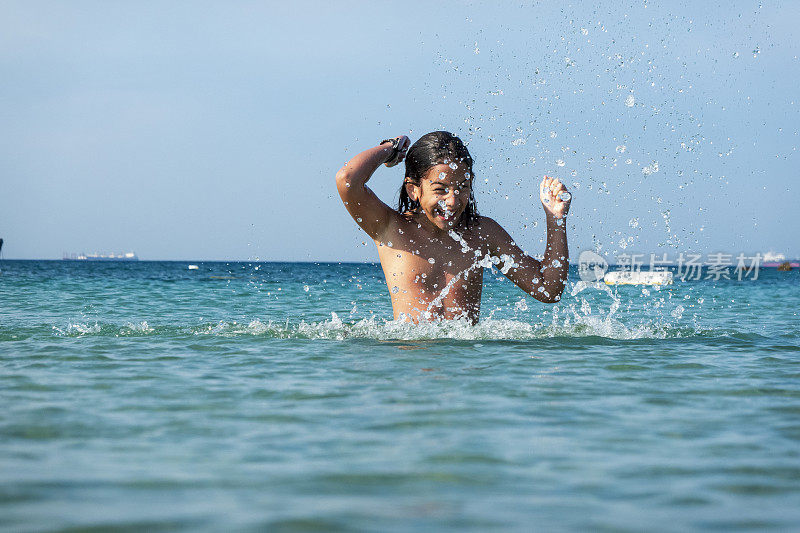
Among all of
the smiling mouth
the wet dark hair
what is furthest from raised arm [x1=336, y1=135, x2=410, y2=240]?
the smiling mouth

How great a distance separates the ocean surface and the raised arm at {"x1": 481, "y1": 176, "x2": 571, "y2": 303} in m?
0.41

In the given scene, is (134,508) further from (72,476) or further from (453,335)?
(453,335)

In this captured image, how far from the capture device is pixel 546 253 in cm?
512

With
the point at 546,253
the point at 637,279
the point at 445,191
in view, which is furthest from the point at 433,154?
the point at 637,279

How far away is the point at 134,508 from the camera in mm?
1995

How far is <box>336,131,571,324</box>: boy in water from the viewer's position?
4.94 metres

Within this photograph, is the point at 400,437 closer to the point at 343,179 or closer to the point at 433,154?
the point at 343,179

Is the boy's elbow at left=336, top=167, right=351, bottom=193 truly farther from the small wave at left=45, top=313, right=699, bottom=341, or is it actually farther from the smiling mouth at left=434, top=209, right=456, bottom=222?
the small wave at left=45, top=313, right=699, bottom=341

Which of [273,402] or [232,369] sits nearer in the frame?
[273,402]

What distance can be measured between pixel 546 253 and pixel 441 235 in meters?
0.69

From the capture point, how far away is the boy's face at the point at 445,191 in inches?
195

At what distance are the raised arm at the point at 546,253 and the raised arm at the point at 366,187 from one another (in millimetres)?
767

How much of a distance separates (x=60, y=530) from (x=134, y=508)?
0.19 m

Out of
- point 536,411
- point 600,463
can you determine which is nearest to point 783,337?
point 536,411
